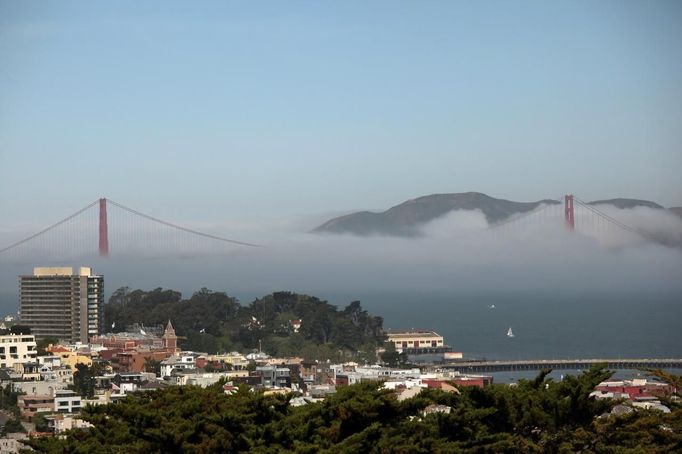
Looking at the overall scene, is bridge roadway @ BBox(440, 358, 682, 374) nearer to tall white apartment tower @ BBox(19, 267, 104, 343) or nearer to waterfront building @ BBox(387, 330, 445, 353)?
waterfront building @ BBox(387, 330, 445, 353)

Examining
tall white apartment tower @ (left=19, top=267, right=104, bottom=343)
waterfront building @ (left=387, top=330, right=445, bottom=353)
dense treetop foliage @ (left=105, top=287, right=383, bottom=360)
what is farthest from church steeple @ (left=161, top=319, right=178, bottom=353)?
waterfront building @ (left=387, top=330, right=445, bottom=353)

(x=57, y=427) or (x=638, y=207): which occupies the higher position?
(x=638, y=207)

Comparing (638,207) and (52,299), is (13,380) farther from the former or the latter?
(638,207)

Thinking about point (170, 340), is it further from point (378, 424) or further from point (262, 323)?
point (378, 424)

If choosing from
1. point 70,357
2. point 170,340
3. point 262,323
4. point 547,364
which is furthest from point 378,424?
point 262,323

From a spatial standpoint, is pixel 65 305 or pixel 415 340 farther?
pixel 415 340

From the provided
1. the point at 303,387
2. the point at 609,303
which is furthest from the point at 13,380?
the point at 609,303

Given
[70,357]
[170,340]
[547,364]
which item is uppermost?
[170,340]
